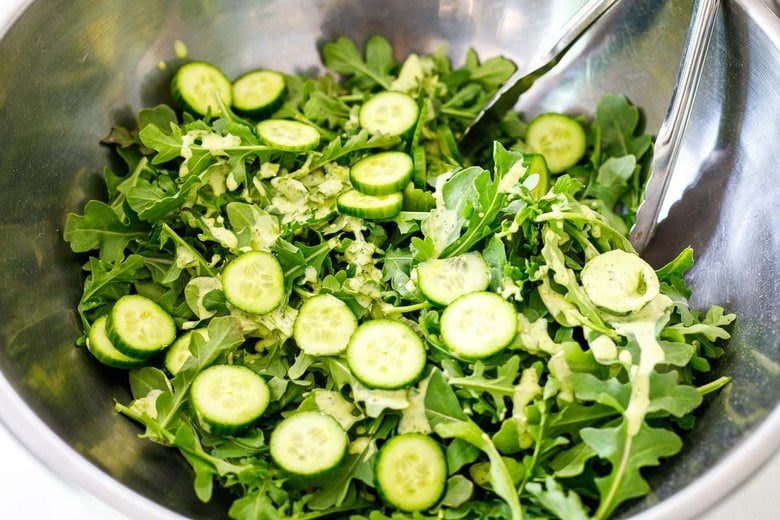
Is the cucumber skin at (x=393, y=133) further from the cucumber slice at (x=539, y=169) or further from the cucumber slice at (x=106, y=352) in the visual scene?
the cucumber slice at (x=106, y=352)

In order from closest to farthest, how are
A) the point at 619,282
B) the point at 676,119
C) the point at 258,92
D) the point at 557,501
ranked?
the point at 557,501 < the point at 619,282 < the point at 676,119 < the point at 258,92

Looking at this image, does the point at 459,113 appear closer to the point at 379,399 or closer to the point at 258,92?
the point at 258,92

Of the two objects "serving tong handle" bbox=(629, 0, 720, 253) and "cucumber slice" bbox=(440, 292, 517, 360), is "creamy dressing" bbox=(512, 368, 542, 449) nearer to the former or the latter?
"cucumber slice" bbox=(440, 292, 517, 360)

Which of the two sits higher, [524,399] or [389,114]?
[389,114]

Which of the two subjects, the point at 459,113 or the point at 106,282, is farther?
the point at 459,113

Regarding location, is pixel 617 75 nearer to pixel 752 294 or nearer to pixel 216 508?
pixel 752 294

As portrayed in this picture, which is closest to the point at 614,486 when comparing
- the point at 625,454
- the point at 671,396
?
the point at 625,454

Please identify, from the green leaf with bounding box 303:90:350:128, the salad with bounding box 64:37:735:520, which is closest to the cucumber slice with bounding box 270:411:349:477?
the salad with bounding box 64:37:735:520

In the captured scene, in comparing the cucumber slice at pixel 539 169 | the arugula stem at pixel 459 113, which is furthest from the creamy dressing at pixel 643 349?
the arugula stem at pixel 459 113
